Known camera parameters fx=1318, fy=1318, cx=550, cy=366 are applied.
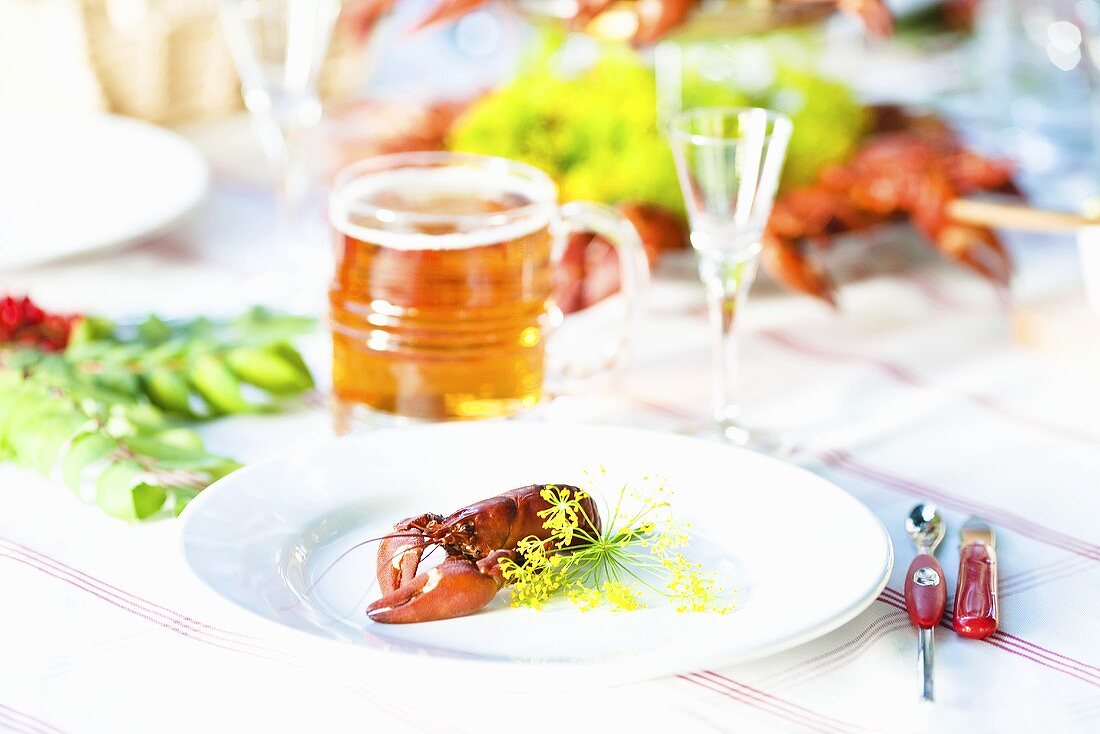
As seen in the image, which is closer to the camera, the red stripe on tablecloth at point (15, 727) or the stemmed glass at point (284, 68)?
the red stripe on tablecloth at point (15, 727)

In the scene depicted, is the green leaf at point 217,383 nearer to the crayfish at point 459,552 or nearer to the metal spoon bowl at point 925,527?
the crayfish at point 459,552

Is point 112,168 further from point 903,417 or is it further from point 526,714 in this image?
point 526,714

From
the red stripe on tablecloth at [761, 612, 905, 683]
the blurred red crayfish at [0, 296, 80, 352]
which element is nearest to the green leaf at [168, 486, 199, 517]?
the blurred red crayfish at [0, 296, 80, 352]

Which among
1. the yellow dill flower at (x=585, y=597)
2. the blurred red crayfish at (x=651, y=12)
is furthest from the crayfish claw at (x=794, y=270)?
the yellow dill flower at (x=585, y=597)

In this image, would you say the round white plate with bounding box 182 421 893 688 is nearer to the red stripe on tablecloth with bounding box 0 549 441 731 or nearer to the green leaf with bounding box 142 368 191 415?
the red stripe on tablecloth with bounding box 0 549 441 731

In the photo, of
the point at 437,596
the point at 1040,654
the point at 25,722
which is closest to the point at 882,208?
the point at 1040,654

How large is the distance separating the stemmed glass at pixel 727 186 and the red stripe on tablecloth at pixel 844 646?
10.3 inches

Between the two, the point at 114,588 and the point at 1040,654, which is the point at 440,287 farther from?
the point at 1040,654

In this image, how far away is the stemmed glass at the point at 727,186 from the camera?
32.4 inches

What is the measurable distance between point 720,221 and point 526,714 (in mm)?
378

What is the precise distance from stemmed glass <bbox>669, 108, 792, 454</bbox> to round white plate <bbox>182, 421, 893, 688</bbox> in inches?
5.6

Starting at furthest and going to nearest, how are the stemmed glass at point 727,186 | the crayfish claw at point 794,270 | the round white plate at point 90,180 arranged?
the round white plate at point 90,180 → the crayfish claw at point 794,270 → the stemmed glass at point 727,186

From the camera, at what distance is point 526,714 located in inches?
23.7

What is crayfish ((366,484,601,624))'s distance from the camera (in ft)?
2.06
